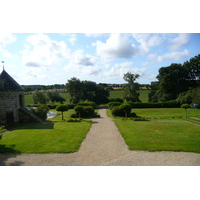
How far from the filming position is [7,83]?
1762 centimetres

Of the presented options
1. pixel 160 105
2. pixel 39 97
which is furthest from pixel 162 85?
pixel 39 97

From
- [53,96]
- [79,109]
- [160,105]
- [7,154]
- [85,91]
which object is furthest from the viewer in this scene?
[85,91]

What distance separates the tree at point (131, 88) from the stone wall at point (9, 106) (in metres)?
31.3

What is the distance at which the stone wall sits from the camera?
1712 centimetres

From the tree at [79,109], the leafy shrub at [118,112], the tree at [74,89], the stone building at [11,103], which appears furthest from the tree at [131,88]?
the stone building at [11,103]

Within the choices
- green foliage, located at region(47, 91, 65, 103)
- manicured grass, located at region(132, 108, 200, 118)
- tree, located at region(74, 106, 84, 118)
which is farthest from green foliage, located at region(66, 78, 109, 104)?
tree, located at region(74, 106, 84, 118)

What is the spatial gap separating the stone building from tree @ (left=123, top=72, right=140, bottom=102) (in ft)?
97.9

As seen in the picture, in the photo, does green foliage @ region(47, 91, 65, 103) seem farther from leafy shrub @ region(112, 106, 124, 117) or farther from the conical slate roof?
the conical slate roof

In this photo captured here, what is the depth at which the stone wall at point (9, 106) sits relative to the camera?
17.1 meters

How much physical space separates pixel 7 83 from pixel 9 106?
2514mm

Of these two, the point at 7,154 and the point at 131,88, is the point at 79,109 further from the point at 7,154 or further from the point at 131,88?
the point at 131,88

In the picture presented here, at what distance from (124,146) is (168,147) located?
2.50m

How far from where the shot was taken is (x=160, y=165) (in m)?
7.38
